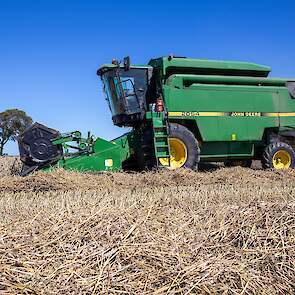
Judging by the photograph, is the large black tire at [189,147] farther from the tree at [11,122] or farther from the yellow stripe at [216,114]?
the tree at [11,122]

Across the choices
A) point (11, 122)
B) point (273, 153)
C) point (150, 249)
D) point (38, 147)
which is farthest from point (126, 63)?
point (11, 122)

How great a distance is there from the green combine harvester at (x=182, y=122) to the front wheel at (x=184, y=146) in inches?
0.8

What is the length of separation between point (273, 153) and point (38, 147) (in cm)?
521

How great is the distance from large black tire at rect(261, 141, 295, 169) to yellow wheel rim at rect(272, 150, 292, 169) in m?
0.02

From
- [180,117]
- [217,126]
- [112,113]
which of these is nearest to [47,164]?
[112,113]

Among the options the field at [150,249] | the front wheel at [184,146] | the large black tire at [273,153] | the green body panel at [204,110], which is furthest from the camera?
the large black tire at [273,153]

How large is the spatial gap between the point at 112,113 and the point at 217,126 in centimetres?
229

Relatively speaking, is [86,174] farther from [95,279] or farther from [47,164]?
[95,279]

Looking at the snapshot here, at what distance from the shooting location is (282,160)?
35.0 ft

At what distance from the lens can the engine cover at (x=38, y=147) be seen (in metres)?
8.73

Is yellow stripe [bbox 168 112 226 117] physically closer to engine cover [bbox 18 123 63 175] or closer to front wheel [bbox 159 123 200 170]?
front wheel [bbox 159 123 200 170]

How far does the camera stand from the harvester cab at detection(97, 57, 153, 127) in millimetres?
9406

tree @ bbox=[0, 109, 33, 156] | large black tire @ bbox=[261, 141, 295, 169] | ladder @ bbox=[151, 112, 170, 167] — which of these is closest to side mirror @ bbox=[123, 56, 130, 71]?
ladder @ bbox=[151, 112, 170, 167]

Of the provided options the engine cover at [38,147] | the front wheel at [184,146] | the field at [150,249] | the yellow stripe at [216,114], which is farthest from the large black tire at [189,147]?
the field at [150,249]
